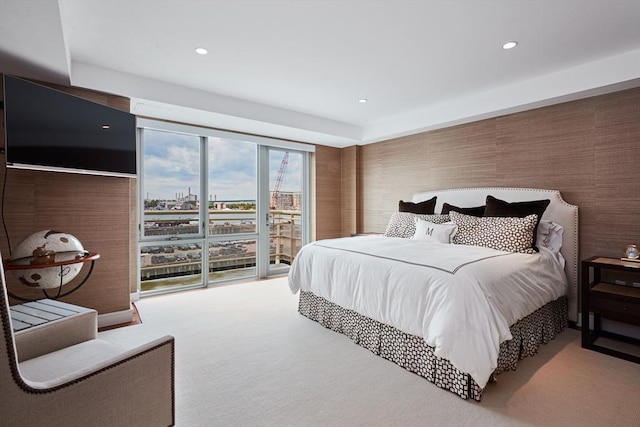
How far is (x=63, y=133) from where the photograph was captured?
8.61ft

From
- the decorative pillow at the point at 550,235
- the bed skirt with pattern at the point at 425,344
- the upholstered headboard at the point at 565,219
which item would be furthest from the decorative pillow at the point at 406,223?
the bed skirt with pattern at the point at 425,344

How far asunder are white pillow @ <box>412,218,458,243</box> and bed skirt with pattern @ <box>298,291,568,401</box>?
1.01m

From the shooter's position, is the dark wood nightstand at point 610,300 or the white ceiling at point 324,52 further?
the dark wood nightstand at point 610,300

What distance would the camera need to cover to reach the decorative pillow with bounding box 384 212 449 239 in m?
3.71

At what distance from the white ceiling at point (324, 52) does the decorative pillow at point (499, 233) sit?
1.34 metres

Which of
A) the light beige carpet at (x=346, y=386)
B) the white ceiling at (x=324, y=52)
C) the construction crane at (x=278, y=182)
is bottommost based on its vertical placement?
the light beige carpet at (x=346, y=386)

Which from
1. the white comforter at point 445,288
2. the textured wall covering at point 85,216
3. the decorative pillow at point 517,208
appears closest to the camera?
the white comforter at point 445,288

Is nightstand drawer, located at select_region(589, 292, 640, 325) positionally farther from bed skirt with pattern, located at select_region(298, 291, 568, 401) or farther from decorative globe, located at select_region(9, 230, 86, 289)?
decorative globe, located at select_region(9, 230, 86, 289)

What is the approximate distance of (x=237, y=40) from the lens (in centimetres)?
256

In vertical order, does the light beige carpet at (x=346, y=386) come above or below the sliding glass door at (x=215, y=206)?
below

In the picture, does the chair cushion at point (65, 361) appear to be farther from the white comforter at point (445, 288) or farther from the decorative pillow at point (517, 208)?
the decorative pillow at point (517, 208)

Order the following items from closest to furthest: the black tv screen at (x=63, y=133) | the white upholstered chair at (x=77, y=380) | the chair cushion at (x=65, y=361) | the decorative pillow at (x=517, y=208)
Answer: the white upholstered chair at (x=77, y=380) < the chair cushion at (x=65, y=361) < the black tv screen at (x=63, y=133) < the decorative pillow at (x=517, y=208)

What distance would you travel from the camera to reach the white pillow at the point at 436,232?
3291 millimetres

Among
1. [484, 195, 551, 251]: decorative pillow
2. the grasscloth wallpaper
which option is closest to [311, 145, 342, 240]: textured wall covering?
the grasscloth wallpaper
